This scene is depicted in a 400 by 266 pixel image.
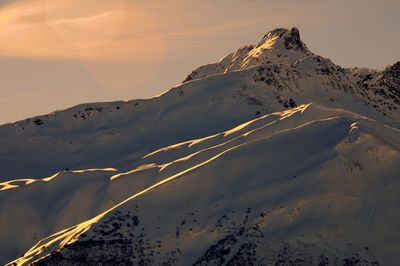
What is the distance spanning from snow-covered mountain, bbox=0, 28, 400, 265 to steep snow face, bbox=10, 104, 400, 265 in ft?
0.61

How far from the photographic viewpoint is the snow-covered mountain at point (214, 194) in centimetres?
10200

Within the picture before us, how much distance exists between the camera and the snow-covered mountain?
102000 mm

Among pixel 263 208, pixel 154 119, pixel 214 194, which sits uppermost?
pixel 154 119

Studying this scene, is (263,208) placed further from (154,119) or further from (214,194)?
(154,119)

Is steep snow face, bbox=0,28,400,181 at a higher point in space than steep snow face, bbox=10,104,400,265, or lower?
higher

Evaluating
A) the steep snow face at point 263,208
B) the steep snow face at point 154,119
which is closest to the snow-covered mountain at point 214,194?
the steep snow face at point 263,208

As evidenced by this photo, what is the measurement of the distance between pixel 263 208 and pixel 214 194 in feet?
27.0

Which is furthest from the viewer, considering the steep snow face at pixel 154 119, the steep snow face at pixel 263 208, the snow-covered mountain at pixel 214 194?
the steep snow face at pixel 154 119

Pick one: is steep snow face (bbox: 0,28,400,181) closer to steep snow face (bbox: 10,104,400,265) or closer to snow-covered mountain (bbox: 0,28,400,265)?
snow-covered mountain (bbox: 0,28,400,265)

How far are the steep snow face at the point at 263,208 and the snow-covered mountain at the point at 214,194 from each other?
0.61 ft

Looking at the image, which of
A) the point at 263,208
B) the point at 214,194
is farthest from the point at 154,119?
the point at 263,208

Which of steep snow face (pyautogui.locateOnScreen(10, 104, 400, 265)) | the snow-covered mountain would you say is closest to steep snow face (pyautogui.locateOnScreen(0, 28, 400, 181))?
the snow-covered mountain

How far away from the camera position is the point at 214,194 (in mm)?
115562

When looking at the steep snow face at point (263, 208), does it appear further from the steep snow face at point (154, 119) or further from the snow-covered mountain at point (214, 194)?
the steep snow face at point (154, 119)
